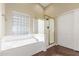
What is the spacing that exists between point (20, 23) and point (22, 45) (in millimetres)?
305

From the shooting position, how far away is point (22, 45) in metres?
1.48

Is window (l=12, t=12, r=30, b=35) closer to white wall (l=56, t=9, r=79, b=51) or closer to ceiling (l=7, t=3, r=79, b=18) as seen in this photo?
ceiling (l=7, t=3, r=79, b=18)

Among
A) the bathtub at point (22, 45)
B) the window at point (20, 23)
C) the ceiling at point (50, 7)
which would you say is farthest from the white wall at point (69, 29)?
the window at point (20, 23)

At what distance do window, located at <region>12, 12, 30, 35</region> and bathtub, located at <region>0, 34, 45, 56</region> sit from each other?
0.27ft

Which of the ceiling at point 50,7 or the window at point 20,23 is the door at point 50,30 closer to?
the ceiling at point 50,7

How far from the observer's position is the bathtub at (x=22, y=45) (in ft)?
4.60

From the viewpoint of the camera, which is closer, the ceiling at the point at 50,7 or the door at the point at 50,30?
the ceiling at the point at 50,7

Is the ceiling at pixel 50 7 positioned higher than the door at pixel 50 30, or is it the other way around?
the ceiling at pixel 50 7

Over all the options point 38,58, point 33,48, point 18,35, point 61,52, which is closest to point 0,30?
point 18,35

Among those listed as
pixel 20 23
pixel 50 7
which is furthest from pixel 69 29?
pixel 20 23

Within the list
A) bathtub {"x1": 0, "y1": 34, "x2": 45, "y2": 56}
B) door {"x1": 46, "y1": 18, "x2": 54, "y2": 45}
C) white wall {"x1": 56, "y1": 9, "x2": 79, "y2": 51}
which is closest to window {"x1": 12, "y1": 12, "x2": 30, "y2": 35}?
bathtub {"x1": 0, "y1": 34, "x2": 45, "y2": 56}

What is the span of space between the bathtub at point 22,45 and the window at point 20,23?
82 mm

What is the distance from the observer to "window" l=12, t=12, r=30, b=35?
146 cm

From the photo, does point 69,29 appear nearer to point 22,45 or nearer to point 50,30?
point 50,30
